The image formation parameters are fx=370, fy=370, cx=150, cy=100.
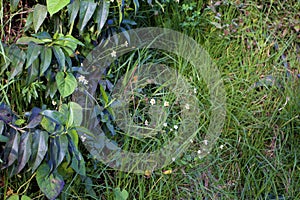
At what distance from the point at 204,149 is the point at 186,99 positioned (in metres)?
0.26

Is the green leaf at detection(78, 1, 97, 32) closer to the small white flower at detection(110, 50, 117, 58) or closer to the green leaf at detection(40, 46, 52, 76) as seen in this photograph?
the green leaf at detection(40, 46, 52, 76)

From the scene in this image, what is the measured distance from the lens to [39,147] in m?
1.22

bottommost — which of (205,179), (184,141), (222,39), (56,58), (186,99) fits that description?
(205,179)

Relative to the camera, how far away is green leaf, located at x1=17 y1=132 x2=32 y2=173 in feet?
3.97

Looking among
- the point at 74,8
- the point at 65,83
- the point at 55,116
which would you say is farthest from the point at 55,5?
the point at 55,116

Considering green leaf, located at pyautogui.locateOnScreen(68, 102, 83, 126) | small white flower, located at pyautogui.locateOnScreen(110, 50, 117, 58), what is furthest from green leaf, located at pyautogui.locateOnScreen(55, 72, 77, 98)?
small white flower, located at pyautogui.locateOnScreen(110, 50, 117, 58)

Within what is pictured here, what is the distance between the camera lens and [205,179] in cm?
166

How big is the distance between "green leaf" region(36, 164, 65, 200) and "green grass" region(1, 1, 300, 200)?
11cm

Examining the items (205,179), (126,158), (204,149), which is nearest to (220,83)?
(204,149)

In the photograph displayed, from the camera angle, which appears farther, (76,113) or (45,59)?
(76,113)

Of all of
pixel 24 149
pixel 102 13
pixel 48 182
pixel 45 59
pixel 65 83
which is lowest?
pixel 48 182

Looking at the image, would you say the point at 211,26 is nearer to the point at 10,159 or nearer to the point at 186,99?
the point at 186,99

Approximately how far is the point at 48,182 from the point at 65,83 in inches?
14.1

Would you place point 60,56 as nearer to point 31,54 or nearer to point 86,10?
point 31,54
